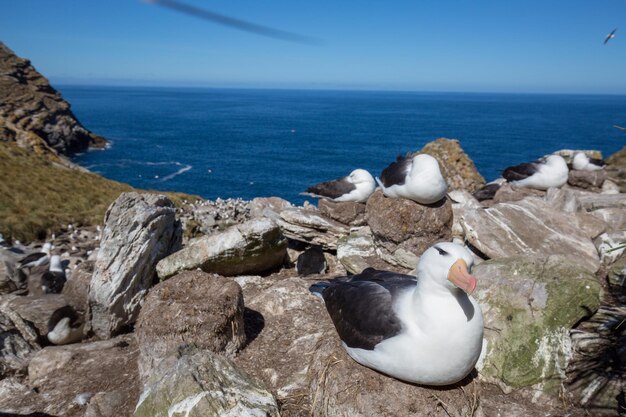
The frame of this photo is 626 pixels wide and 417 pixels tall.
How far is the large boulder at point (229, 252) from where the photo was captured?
8.05 m

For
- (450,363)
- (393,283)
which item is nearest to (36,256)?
(393,283)

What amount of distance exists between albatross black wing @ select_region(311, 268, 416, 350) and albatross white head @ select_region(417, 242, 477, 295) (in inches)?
22.6

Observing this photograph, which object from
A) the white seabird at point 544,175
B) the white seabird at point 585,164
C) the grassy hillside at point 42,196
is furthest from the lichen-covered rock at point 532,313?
the grassy hillside at point 42,196

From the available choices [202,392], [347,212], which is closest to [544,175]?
[347,212]

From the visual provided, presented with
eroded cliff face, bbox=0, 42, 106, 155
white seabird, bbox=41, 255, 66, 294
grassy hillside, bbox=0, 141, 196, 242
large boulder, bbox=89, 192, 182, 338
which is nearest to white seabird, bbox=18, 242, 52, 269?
white seabird, bbox=41, 255, 66, 294

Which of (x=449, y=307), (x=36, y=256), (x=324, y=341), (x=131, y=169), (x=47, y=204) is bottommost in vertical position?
(x=131, y=169)

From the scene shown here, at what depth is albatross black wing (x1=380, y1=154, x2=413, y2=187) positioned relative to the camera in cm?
779

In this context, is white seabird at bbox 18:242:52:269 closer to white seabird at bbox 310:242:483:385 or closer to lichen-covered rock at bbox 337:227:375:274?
lichen-covered rock at bbox 337:227:375:274

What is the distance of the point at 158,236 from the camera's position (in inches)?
336

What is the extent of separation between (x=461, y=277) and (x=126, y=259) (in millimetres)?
6059

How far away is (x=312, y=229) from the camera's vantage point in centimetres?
929

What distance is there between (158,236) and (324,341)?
4462 millimetres

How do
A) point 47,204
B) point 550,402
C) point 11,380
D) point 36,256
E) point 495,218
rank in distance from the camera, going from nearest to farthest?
point 550,402, point 11,380, point 495,218, point 36,256, point 47,204

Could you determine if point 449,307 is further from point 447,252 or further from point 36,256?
point 36,256
